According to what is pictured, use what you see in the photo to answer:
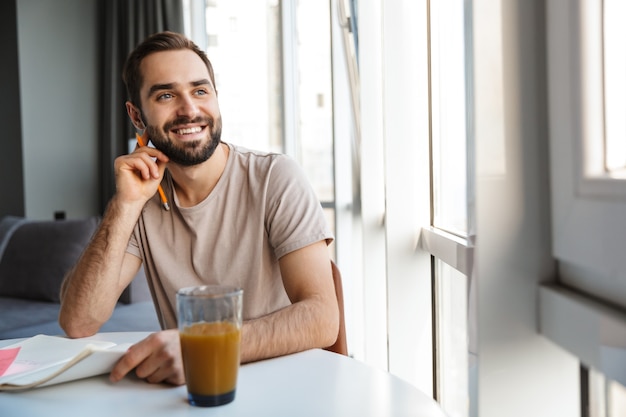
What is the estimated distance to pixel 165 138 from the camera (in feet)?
5.77

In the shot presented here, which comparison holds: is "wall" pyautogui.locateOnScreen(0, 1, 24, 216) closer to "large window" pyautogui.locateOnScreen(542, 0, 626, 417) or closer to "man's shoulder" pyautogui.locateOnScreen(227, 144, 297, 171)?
"man's shoulder" pyautogui.locateOnScreen(227, 144, 297, 171)

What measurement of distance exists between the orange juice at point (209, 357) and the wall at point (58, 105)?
4.23 meters

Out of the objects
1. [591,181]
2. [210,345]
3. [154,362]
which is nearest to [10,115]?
[154,362]

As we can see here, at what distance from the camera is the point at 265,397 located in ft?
3.18

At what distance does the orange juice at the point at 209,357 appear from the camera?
918mm

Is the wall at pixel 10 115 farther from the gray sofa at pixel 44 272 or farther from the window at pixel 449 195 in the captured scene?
the window at pixel 449 195

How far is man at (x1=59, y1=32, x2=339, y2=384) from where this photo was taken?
153 centimetres

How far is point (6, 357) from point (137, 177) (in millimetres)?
609

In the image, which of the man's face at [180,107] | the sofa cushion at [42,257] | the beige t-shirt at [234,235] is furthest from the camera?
the sofa cushion at [42,257]

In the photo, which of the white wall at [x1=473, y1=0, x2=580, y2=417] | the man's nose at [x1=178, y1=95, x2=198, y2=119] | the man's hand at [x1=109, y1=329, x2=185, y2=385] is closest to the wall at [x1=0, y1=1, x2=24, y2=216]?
the man's nose at [x1=178, y1=95, x2=198, y2=119]

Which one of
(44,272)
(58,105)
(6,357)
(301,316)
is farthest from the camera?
(58,105)

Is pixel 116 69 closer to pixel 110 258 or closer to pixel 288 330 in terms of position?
pixel 110 258

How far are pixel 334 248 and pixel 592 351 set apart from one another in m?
3.28

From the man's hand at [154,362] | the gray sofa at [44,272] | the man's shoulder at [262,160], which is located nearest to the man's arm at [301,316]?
the man's hand at [154,362]
